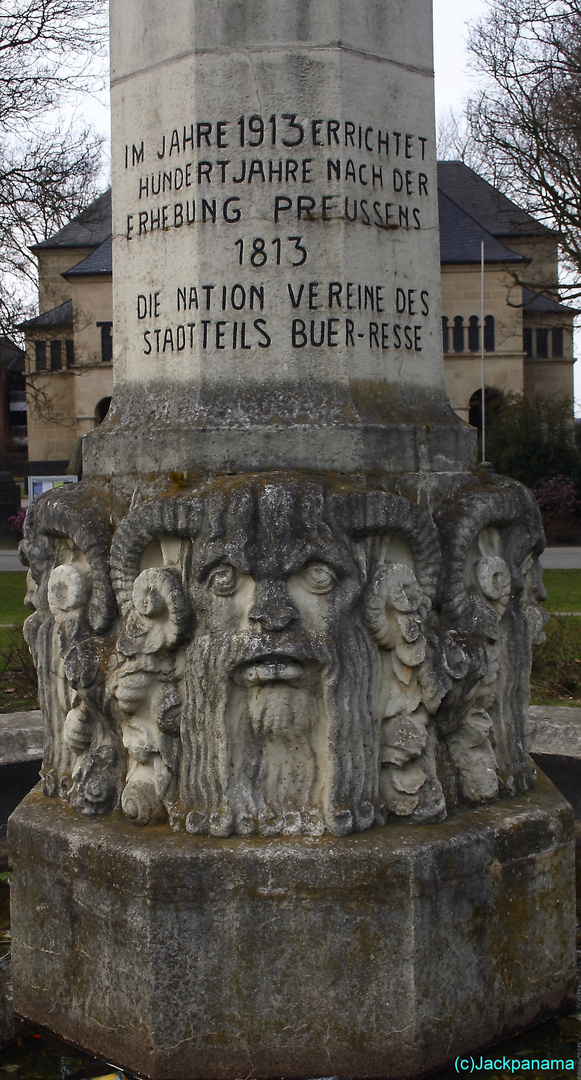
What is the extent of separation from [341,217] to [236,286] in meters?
0.40

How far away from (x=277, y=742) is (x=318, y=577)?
51 centimetres

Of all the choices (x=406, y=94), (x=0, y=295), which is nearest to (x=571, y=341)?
(x=0, y=295)

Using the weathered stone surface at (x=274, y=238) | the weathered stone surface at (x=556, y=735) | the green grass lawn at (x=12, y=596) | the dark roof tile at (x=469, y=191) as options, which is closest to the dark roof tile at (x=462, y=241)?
the dark roof tile at (x=469, y=191)

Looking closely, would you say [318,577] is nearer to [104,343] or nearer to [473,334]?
[104,343]

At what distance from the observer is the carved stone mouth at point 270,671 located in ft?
11.3

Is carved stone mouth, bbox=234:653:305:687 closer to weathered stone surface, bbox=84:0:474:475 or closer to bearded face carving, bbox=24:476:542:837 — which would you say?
bearded face carving, bbox=24:476:542:837

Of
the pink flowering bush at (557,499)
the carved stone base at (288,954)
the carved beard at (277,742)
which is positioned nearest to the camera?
the carved stone base at (288,954)

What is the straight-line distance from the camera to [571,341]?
48.6m

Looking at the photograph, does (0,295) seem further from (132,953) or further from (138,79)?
(132,953)

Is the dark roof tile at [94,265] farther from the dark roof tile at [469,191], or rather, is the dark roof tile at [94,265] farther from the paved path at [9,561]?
the paved path at [9,561]

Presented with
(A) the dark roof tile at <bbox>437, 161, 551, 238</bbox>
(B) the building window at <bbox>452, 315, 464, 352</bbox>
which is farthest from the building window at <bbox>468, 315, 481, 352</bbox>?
(A) the dark roof tile at <bbox>437, 161, 551, 238</bbox>

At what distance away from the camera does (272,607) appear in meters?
3.48

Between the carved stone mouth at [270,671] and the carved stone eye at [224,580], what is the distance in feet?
0.76

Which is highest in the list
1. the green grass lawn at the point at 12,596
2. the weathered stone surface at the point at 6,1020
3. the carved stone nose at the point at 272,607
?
the carved stone nose at the point at 272,607
